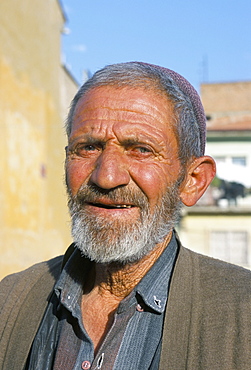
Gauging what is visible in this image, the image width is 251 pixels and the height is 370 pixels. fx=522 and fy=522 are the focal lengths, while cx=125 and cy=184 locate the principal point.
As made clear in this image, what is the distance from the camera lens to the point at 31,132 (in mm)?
14672

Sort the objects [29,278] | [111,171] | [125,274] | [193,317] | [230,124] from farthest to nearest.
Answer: [230,124]
[29,278]
[125,274]
[111,171]
[193,317]

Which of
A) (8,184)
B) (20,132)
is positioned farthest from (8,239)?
(20,132)

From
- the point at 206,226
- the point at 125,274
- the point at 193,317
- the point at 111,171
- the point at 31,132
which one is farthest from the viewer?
the point at 206,226

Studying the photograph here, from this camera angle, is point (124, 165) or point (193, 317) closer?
point (193, 317)

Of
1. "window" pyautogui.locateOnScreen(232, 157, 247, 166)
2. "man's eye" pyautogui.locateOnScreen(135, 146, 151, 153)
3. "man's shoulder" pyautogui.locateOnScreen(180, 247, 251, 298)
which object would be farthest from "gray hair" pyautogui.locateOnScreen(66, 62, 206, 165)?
"window" pyautogui.locateOnScreen(232, 157, 247, 166)

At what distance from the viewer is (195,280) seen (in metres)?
2.07

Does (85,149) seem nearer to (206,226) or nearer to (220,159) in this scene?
(206,226)

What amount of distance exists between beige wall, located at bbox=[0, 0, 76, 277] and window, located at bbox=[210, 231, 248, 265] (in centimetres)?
598

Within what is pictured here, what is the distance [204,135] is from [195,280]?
706 millimetres

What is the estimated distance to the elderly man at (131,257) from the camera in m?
1.97

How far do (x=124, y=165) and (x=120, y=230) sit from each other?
0.88 ft

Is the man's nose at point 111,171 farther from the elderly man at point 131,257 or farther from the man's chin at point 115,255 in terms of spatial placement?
the man's chin at point 115,255

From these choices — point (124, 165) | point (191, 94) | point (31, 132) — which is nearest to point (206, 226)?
point (31, 132)

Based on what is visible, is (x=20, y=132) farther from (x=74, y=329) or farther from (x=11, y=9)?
(x=74, y=329)
